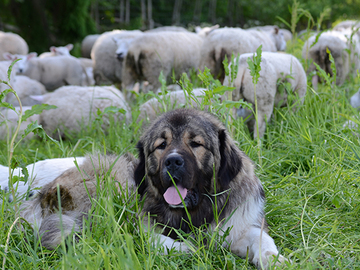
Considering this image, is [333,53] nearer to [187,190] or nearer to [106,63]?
[187,190]

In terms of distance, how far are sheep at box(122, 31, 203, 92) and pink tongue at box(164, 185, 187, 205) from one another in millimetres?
6170

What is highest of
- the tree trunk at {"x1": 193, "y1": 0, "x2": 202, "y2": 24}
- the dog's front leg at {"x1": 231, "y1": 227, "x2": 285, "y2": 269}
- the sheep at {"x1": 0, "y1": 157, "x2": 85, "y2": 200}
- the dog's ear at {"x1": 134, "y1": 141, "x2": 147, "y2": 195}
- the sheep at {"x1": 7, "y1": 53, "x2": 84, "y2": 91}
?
the tree trunk at {"x1": 193, "y1": 0, "x2": 202, "y2": 24}

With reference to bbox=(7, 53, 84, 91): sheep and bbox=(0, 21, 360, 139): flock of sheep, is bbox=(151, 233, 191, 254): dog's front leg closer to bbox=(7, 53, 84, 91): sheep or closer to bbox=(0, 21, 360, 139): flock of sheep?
bbox=(0, 21, 360, 139): flock of sheep

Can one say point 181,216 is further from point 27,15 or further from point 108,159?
point 27,15

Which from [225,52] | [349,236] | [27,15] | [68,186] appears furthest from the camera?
[27,15]

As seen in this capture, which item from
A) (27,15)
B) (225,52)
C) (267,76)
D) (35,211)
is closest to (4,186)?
(35,211)

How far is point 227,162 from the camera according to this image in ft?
9.82

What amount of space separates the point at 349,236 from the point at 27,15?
21.5m

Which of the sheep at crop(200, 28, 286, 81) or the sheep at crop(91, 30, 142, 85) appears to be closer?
the sheep at crop(200, 28, 286, 81)

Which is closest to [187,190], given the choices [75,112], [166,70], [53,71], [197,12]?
[75,112]

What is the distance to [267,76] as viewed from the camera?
5320 mm

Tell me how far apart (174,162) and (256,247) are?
2.78 feet

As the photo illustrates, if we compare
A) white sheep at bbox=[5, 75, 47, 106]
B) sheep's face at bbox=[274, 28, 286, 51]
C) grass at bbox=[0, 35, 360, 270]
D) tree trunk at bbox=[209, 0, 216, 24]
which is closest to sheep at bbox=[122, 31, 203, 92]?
white sheep at bbox=[5, 75, 47, 106]

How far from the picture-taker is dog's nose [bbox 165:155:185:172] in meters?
2.63
